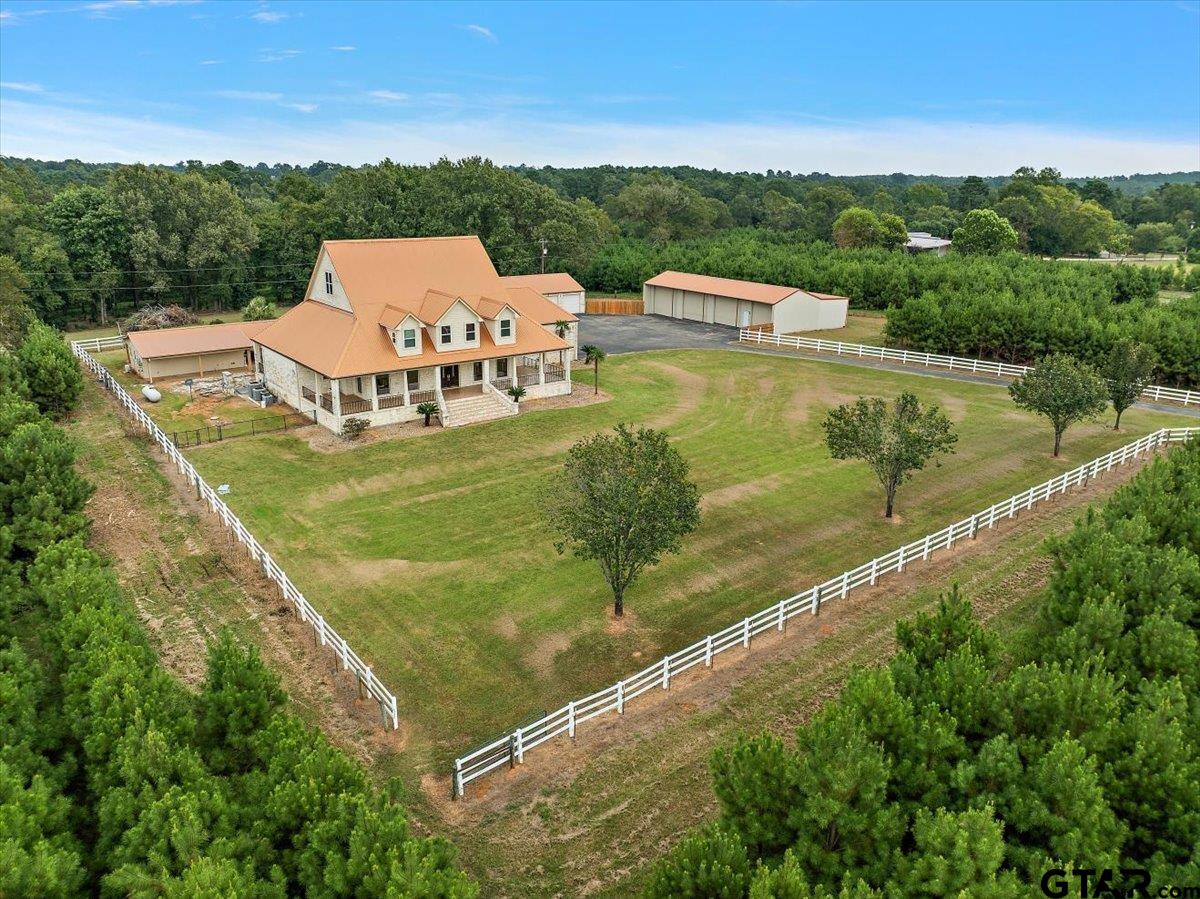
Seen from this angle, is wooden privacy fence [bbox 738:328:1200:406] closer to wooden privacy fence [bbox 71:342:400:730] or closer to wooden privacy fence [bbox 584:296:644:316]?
wooden privacy fence [bbox 584:296:644:316]

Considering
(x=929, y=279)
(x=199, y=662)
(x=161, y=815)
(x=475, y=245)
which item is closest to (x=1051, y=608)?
(x=161, y=815)

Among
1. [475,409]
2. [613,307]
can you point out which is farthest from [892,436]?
[613,307]

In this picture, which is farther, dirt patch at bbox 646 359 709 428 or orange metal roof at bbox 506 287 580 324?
orange metal roof at bbox 506 287 580 324

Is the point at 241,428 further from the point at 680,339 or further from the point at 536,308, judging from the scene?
the point at 680,339

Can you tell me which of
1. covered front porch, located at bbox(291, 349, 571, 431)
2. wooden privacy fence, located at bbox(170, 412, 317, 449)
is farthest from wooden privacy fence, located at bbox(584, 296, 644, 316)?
wooden privacy fence, located at bbox(170, 412, 317, 449)

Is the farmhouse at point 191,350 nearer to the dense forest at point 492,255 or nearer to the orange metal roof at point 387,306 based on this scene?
the orange metal roof at point 387,306

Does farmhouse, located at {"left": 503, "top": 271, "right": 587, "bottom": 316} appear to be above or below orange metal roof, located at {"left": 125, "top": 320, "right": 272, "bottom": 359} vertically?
above

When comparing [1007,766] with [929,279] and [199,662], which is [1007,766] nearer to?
[199,662]

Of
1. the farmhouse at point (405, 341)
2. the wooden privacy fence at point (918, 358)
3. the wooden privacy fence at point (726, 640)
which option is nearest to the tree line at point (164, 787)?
the wooden privacy fence at point (726, 640)
